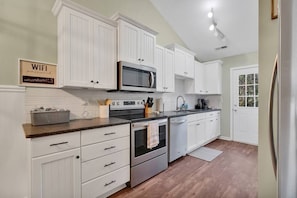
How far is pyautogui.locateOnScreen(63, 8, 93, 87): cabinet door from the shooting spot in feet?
6.15

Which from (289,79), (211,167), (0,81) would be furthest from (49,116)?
(211,167)

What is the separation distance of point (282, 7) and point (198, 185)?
2.26 meters

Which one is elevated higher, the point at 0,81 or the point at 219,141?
the point at 0,81

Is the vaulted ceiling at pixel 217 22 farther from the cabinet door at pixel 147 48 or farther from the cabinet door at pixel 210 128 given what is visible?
the cabinet door at pixel 210 128

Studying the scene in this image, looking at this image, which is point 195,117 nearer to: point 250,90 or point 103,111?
point 250,90

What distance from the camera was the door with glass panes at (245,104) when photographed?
4.09m

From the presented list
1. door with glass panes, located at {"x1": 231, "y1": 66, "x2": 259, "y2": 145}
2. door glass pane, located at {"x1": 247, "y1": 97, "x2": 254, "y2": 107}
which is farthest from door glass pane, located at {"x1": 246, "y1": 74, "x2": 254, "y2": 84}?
door glass pane, located at {"x1": 247, "y1": 97, "x2": 254, "y2": 107}

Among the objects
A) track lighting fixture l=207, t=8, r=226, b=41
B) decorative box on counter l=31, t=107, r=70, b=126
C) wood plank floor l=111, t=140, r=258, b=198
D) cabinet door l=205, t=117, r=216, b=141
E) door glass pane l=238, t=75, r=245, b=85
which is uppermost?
track lighting fixture l=207, t=8, r=226, b=41

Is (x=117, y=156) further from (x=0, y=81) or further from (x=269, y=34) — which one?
(x=269, y=34)

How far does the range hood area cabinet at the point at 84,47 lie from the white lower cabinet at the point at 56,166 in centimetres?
75

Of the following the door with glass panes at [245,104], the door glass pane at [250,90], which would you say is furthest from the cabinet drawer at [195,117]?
the door glass pane at [250,90]

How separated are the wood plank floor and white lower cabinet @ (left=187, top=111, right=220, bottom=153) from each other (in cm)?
47

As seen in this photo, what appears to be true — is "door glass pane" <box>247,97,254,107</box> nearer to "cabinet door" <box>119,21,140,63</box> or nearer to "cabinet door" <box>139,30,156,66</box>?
"cabinet door" <box>139,30,156,66</box>

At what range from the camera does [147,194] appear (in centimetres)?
196
